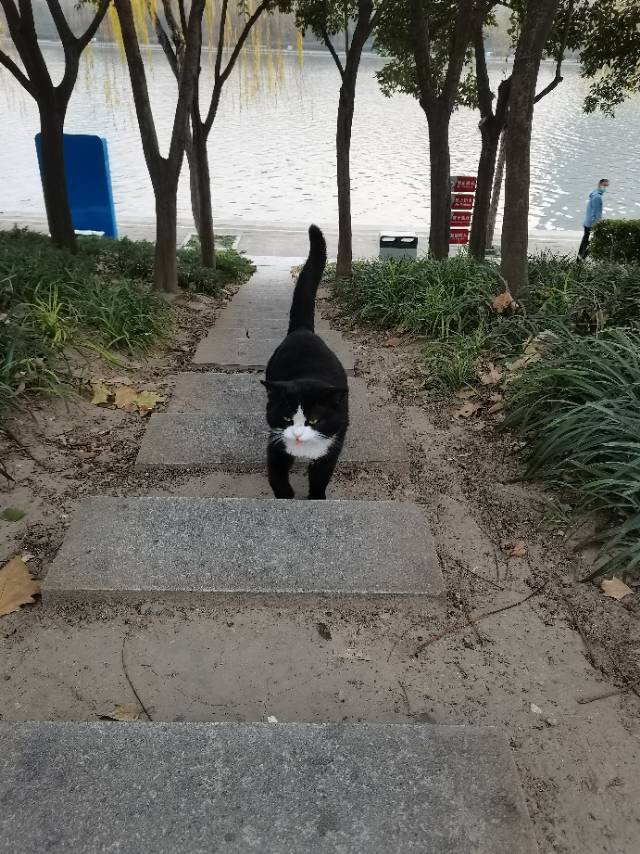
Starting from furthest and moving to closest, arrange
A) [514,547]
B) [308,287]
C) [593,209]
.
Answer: [593,209], [308,287], [514,547]

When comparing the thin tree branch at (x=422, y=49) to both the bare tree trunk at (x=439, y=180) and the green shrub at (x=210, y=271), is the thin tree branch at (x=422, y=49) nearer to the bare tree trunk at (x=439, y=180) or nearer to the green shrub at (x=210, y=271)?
the bare tree trunk at (x=439, y=180)

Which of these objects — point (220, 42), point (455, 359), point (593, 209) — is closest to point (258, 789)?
point (455, 359)

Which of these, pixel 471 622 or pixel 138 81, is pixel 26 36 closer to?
pixel 138 81

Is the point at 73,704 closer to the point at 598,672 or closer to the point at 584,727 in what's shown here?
the point at 584,727

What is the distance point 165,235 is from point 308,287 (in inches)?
137

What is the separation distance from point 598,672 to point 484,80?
9466 millimetres

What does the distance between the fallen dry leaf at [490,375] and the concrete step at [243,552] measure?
165 cm

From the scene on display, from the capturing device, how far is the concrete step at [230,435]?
2.99m

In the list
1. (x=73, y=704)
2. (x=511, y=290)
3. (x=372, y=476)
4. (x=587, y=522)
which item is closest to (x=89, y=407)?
(x=372, y=476)

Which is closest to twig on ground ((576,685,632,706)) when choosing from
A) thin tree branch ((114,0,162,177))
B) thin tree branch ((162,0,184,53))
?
thin tree branch ((114,0,162,177))

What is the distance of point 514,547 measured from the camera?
2.44 m

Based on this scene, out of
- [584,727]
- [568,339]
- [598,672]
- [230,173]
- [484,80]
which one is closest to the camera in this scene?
[584,727]

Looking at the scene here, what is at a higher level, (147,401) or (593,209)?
(147,401)

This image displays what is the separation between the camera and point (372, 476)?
307 cm
